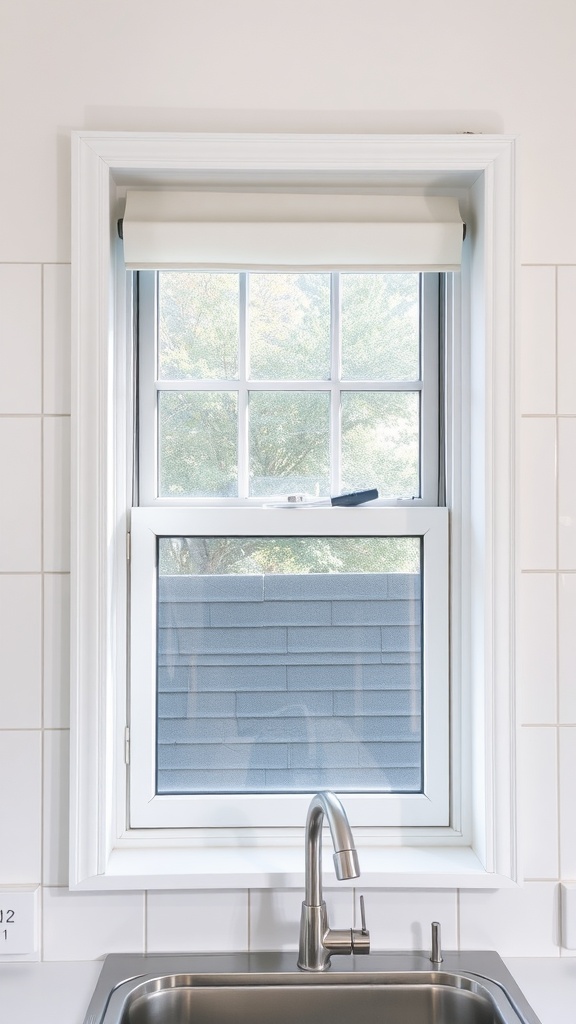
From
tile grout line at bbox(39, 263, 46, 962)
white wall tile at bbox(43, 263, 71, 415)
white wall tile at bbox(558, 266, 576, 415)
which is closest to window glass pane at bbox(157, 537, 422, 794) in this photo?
tile grout line at bbox(39, 263, 46, 962)

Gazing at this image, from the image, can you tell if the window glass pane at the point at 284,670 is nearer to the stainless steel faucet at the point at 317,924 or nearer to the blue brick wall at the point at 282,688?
the blue brick wall at the point at 282,688

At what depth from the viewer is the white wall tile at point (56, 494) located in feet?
4.45

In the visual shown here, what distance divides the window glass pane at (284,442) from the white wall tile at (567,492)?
0.41 metres

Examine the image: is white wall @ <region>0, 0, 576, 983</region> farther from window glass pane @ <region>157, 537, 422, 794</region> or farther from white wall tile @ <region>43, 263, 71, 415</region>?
window glass pane @ <region>157, 537, 422, 794</region>

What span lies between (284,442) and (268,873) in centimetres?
74

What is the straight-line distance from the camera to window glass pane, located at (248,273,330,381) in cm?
151

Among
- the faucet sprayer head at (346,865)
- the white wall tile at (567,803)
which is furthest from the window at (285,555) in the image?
the faucet sprayer head at (346,865)

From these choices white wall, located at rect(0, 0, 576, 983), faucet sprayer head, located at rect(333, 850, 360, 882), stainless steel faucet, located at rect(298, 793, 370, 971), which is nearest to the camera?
faucet sprayer head, located at rect(333, 850, 360, 882)

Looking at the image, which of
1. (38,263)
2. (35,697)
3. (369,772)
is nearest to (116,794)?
(35,697)

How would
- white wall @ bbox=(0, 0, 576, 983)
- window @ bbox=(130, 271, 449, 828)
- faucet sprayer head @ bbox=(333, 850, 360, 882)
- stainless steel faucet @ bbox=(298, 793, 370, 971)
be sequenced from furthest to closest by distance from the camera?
window @ bbox=(130, 271, 449, 828) → white wall @ bbox=(0, 0, 576, 983) → stainless steel faucet @ bbox=(298, 793, 370, 971) → faucet sprayer head @ bbox=(333, 850, 360, 882)

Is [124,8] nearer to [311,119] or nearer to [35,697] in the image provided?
[311,119]

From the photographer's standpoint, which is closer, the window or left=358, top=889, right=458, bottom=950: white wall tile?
left=358, top=889, right=458, bottom=950: white wall tile

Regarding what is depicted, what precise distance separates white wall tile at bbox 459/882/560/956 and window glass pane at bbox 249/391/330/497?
2.53 ft

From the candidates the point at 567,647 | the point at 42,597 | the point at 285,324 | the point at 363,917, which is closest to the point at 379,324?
the point at 285,324
